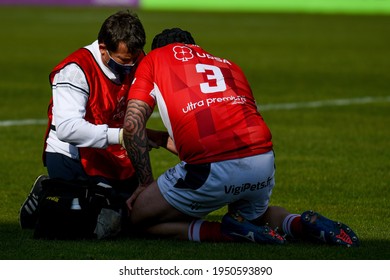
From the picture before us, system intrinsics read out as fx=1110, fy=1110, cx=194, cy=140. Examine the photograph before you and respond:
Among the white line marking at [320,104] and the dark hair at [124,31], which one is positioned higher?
the dark hair at [124,31]

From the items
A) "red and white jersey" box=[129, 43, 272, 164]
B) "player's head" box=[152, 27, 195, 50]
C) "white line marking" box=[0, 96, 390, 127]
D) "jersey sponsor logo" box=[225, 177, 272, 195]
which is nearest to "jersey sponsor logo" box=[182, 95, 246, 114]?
"red and white jersey" box=[129, 43, 272, 164]

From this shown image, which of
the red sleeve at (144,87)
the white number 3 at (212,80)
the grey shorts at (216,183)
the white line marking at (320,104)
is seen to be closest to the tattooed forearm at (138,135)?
the red sleeve at (144,87)

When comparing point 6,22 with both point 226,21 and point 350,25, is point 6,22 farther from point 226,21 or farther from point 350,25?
point 350,25

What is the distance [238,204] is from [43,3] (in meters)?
43.3

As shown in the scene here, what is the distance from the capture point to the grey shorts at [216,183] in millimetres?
7383

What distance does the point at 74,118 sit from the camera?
7.81 m

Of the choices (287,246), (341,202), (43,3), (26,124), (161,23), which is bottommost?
(43,3)

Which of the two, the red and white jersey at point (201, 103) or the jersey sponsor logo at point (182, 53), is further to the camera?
the jersey sponsor logo at point (182, 53)

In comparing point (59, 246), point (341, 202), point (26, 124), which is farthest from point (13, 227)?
point (26, 124)

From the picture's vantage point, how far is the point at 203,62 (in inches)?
303

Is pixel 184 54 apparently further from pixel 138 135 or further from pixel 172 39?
pixel 138 135

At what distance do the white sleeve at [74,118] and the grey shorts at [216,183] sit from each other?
56cm

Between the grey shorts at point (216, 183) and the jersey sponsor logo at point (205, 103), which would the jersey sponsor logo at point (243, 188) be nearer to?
the grey shorts at point (216, 183)

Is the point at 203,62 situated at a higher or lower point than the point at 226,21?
higher
